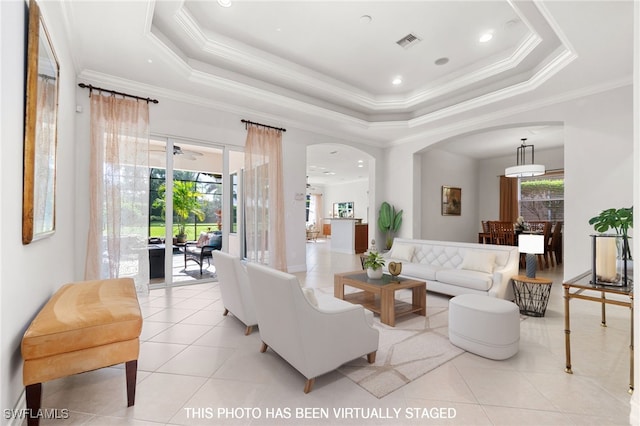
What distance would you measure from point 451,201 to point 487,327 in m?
6.76

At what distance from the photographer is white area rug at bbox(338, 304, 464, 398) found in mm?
2062

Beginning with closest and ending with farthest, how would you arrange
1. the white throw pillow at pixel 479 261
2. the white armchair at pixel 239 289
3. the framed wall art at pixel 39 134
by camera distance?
the framed wall art at pixel 39 134 < the white armchair at pixel 239 289 < the white throw pillow at pixel 479 261

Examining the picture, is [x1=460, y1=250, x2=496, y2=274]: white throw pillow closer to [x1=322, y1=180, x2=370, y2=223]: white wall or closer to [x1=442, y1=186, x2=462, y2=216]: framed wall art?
[x1=442, y1=186, x2=462, y2=216]: framed wall art

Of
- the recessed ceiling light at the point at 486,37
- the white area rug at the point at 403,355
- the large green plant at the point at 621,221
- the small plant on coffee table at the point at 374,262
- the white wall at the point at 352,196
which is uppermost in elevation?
the recessed ceiling light at the point at 486,37

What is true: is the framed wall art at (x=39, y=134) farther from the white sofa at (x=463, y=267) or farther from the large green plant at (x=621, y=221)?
the white sofa at (x=463, y=267)

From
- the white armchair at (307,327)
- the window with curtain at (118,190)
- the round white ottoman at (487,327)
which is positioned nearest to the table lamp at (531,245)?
the round white ottoman at (487,327)

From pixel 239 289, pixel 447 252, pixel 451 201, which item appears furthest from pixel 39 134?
pixel 451 201

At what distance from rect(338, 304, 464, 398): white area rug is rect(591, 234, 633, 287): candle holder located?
122 cm

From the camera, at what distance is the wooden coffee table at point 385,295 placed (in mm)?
3080

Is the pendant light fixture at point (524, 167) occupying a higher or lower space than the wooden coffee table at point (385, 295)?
higher

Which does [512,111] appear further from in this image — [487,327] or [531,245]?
[487,327]

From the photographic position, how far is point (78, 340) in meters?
1.65

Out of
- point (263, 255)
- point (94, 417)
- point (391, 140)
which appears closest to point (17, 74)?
point (94, 417)

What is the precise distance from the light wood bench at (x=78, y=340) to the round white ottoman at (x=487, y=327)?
257 centimetres
